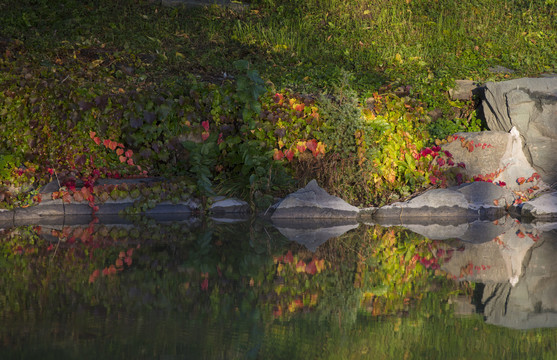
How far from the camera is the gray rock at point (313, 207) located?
25.0 ft

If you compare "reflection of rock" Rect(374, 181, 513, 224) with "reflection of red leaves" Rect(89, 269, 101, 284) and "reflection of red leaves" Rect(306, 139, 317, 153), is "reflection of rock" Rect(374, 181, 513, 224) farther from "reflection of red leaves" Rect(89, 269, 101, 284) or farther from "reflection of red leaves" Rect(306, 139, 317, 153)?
"reflection of red leaves" Rect(89, 269, 101, 284)

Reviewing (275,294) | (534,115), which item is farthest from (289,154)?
(275,294)

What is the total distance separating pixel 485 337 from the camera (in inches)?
130

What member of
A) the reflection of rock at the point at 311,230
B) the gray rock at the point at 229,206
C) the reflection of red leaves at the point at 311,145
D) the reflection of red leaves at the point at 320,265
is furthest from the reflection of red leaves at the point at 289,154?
the reflection of red leaves at the point at 320,265

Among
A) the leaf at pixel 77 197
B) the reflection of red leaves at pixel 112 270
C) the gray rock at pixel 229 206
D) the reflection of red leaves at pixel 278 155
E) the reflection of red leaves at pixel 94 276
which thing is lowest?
the gray rock at pixel 229 206

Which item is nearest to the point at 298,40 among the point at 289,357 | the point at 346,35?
the point at 346,35

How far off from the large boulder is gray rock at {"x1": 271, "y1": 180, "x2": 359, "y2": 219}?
291 centimetres

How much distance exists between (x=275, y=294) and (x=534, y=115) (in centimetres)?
630

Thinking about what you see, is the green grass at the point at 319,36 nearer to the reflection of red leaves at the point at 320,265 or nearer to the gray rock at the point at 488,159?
the gray rock at the point at 488,159

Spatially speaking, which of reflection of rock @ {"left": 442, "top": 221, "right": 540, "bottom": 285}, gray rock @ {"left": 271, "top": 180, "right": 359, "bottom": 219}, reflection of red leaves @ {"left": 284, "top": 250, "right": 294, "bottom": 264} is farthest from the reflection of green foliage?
gray rock @ {"left": 271, "top": 180, "right": 359, "bottom": 219}

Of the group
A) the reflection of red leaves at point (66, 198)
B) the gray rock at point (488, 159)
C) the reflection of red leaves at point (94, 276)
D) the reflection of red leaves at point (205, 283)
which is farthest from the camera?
the gray rock at point (488, 159)

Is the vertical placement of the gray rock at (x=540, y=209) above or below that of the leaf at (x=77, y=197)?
below

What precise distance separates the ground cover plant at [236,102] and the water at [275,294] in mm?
1606

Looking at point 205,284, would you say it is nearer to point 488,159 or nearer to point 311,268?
point 311,268
